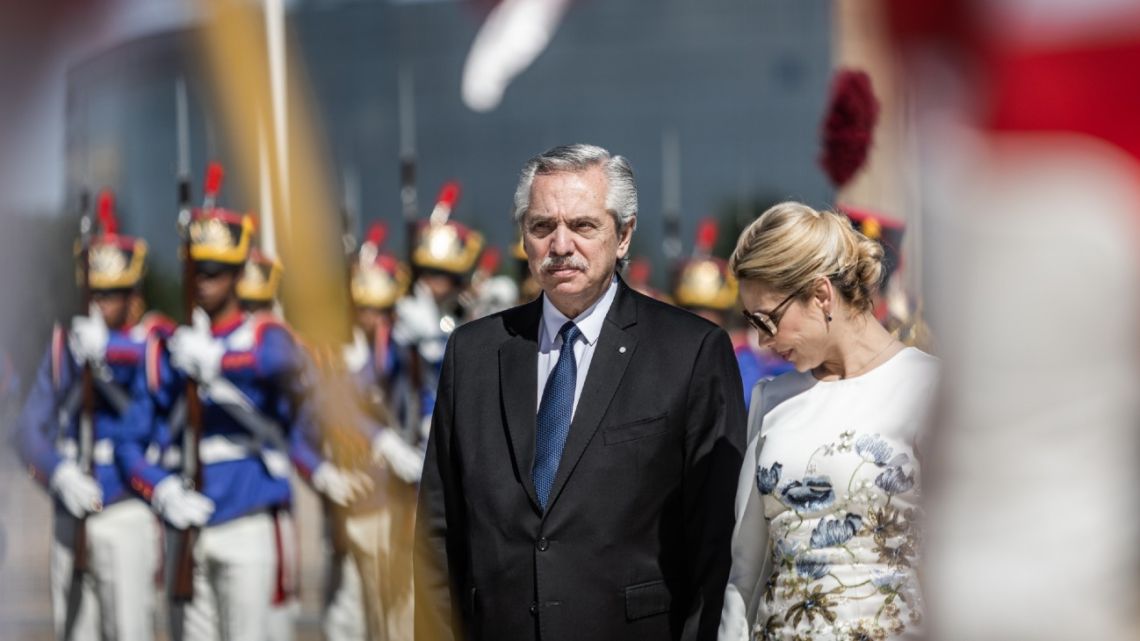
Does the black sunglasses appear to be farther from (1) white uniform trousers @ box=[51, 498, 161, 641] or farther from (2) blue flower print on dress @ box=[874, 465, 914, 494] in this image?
(1) white uniform trousers @ box=[51, 498, 161, 641]

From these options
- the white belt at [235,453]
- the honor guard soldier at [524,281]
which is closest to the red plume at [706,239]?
the honor guard soldier at [524,281]

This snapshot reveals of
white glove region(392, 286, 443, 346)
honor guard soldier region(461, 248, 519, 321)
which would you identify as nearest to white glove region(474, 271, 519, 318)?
honor guard soldier region(461, 248, 519, 321)

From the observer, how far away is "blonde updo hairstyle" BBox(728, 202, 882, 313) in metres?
2.63

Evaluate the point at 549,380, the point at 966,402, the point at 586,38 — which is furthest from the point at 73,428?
the point at 586,38

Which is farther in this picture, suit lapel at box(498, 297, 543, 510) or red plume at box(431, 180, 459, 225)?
red plume at box(431, 180, 459, 225)

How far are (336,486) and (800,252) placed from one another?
3694 millimetres

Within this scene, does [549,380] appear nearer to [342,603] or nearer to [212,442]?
[212,442]

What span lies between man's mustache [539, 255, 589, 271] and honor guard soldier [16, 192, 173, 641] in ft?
14.0

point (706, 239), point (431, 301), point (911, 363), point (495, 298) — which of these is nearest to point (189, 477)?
point (431, 301)

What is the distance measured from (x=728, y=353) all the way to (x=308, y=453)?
4.02 metres

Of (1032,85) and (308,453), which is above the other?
(1032,85)

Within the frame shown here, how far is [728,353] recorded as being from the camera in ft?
9.46

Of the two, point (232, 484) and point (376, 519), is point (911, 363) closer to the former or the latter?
point (232, 484)

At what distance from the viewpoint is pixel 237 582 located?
630cm
